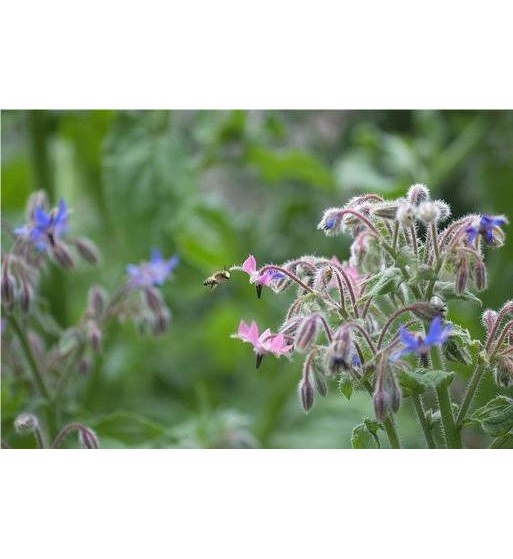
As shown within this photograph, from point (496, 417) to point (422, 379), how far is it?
118mm

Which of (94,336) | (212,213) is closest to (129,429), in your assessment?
(94,336)

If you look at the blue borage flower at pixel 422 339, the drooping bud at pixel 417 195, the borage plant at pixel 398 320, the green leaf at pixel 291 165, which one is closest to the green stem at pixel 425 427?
the borage plant at pixel 398 320

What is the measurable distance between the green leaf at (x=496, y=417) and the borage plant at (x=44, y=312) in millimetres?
587

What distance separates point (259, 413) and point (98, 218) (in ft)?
2.07

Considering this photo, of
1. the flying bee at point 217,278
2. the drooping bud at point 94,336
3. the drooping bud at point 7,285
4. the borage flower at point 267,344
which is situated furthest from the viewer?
the drooping bud at point 94,336

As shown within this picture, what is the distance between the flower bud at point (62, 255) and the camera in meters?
1.44

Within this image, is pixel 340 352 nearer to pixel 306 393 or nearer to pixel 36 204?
pixel 306 393

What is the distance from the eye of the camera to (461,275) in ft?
3.20

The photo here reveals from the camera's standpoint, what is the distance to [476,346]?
106 cm

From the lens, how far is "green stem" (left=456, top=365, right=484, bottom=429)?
40.4 inches

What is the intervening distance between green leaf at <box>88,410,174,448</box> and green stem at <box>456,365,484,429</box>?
55 centimetres

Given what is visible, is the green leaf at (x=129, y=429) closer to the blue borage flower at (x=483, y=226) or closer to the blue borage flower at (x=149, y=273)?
the blue borage flower at (x=149, y=273)

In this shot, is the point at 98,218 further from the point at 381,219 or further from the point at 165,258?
the point at 381,219

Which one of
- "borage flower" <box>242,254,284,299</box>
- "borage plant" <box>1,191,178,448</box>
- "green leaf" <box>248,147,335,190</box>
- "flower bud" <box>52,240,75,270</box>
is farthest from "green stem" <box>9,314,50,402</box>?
"green leaf" <box>248,147,335,190</box>
